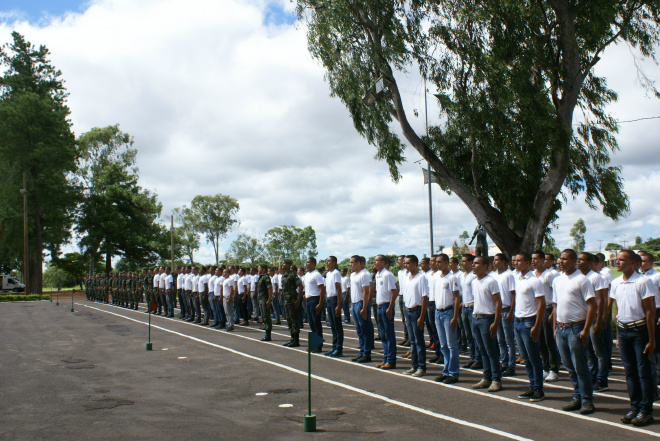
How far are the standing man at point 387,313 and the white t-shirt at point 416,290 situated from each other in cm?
41

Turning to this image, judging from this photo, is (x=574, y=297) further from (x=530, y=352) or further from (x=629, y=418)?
(x=629, y=418)

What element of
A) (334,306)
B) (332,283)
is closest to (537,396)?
(334,306)

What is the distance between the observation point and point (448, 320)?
9.56 metres

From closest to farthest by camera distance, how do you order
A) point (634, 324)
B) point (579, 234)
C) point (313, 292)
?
point (634, 324), point (313, 292), point (579, 234)

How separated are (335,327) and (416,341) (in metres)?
3.07

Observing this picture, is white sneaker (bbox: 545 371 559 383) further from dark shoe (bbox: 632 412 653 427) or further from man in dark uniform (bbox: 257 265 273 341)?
man in dark uniform (bbox: 257 265 273 341)

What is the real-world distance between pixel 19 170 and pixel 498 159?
160 ft

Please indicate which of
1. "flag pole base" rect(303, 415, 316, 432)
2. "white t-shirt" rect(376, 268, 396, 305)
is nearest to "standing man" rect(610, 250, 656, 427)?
"flag pole base" rect(303, 415, 316, 432)

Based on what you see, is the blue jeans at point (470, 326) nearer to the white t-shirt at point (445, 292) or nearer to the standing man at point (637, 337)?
the white t-shirt at point (445, 292)

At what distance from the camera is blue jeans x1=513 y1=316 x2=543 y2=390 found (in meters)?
8.05

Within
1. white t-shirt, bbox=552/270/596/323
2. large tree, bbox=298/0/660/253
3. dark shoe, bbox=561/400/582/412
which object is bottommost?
dark shoe, bbox=561/400/582/412

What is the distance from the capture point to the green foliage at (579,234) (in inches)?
3750

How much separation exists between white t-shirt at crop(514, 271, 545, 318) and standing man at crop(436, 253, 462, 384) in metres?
1.12

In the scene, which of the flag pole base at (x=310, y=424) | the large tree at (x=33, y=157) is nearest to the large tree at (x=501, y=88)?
the flag pole base at (x=310, y=424)
